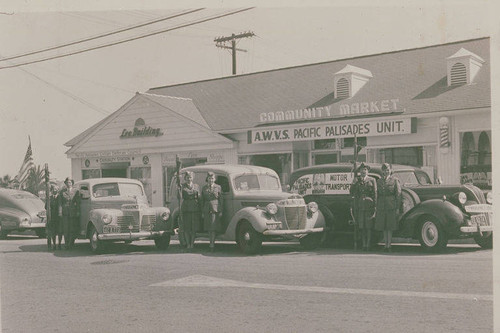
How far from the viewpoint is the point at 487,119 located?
16969mm

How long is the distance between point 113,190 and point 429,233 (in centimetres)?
765

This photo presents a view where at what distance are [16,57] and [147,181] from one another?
48.9ft

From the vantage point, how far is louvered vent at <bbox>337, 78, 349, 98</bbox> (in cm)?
2105

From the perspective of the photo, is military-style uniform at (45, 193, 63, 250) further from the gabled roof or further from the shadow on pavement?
the gabled roof

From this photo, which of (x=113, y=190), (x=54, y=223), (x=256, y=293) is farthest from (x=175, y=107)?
(x=256, y=293)

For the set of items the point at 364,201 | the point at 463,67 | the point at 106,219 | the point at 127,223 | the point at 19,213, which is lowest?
the point at 19,213

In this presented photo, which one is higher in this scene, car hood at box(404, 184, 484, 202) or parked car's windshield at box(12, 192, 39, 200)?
car hood at box(404, 184, 484, 202)

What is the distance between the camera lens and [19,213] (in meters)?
19.4

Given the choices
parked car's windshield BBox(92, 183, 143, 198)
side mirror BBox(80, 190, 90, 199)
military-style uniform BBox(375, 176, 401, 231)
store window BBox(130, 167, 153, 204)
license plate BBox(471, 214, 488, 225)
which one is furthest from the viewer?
store window BBox(130, 167, 153, 204)

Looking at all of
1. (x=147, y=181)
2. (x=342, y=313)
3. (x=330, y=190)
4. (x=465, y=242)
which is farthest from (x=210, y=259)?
(x=147, y=181)

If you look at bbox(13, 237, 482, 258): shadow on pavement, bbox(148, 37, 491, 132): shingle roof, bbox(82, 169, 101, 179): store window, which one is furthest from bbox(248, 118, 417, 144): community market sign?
bbox(82, 169, 101, 179): store window

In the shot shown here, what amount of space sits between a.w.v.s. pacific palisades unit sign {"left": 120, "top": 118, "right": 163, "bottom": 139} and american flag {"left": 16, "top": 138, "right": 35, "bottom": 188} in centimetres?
708

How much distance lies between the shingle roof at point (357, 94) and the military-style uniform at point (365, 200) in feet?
20.1

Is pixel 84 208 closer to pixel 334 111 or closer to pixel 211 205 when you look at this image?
pixel 211 205
